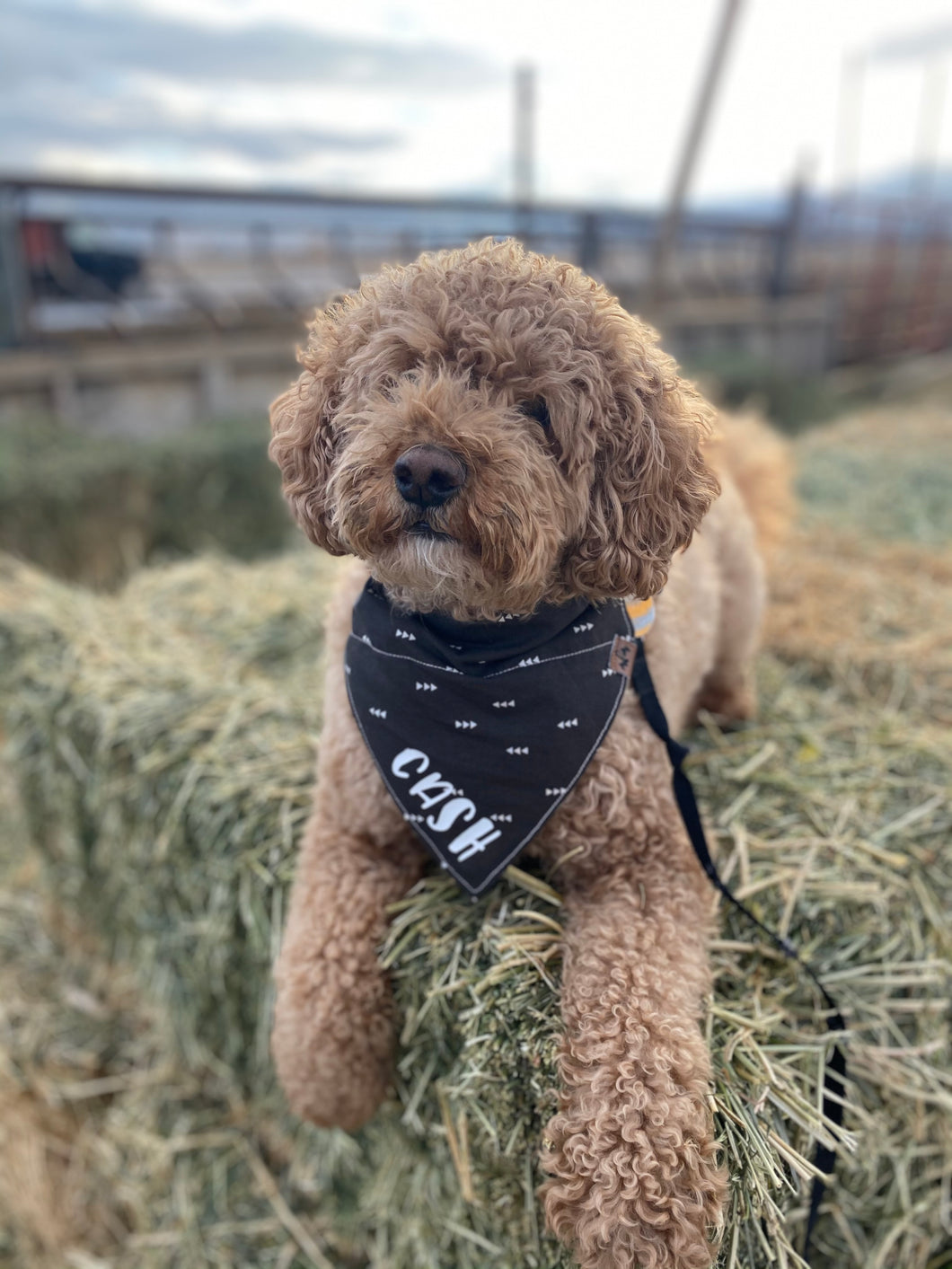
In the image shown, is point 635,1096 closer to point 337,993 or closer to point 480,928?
point 480,928

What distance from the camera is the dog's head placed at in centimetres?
147

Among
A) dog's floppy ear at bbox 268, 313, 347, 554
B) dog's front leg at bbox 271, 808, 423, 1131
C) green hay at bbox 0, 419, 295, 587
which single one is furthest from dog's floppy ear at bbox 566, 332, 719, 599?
green hay at bbox 0, 419, 295, 587

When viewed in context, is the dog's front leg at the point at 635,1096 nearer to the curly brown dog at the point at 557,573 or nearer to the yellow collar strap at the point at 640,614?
the curly brown dog at the point at 557,573

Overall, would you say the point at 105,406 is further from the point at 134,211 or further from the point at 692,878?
the point at 692,878

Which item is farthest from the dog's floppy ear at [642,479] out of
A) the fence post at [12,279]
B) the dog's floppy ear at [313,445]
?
the fence post at [12,279]

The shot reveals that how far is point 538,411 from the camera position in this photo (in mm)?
1597

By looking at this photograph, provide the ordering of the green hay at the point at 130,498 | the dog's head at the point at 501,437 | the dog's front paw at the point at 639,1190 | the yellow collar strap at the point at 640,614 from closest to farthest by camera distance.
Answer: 1. the dog's front paw at the point at 639,1190
2. the dog's head at the point at 501,437
3. the yellow collar strap at the point at 640,614
4. the green hay at the point at 130,498

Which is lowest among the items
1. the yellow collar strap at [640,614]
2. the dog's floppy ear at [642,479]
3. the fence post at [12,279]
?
the yellow collar strap at [640,614]

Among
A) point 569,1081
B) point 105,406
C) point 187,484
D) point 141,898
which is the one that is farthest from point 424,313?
point 105,406

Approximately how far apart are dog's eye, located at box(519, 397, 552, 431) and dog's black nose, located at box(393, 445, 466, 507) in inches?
8.4

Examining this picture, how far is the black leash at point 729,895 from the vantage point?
5.63ft

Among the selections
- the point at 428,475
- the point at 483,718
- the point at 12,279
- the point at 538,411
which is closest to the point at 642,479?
the point at 538,411

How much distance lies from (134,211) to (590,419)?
21.7 feet

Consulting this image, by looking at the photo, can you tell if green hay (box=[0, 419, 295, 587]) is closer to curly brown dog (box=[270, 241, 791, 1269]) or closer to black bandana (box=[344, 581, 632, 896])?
curly brown dog (box=[270, 241, 791, 1269])
